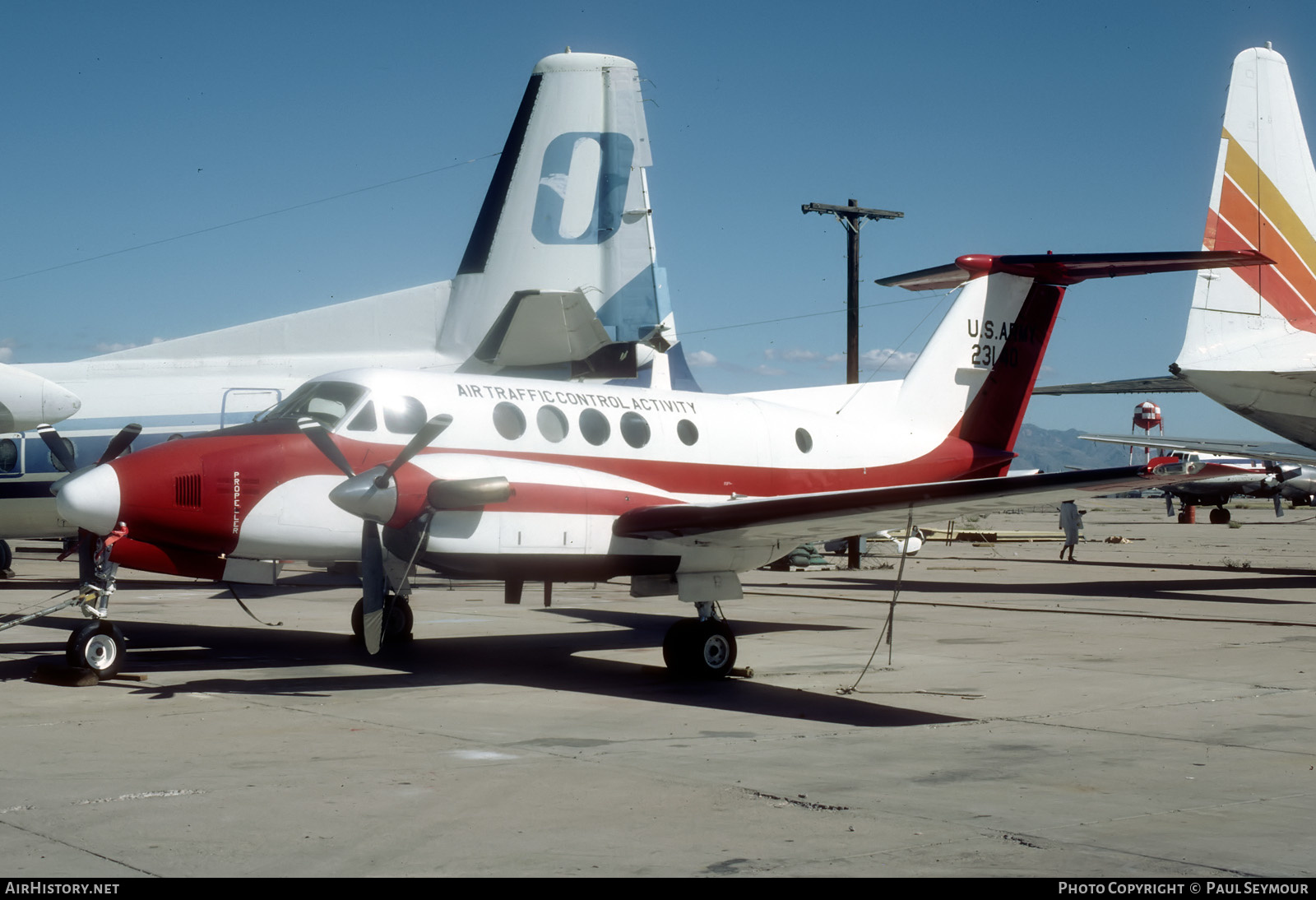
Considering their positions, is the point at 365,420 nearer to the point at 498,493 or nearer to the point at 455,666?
the point at 498,493

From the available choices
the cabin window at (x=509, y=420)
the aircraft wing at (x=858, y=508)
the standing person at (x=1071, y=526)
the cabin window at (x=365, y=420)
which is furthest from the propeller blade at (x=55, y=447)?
the standing person at (x=1071, y=526)

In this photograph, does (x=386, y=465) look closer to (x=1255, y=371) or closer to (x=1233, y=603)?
(x=1233, y=603)

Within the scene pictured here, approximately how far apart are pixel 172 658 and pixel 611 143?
11561 mm

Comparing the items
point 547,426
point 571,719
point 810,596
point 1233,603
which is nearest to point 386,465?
point 547,426

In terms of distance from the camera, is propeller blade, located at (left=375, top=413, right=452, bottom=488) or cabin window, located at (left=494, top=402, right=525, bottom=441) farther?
cabin window, located at (left=494, top=402, right=525, bottom=441)

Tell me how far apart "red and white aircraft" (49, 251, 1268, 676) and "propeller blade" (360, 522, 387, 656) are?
0.02m

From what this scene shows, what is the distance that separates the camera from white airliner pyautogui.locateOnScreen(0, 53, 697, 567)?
1798cm

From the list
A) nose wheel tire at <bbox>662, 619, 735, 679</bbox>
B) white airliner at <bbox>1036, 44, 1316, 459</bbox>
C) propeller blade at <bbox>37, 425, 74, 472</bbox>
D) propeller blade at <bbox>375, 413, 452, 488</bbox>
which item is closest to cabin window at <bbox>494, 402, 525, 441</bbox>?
propeller blade at <bbox>375, 413, 452, 488</bbox>

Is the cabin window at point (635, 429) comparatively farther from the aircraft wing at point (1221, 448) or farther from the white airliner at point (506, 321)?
the aircraft wing at point (1221, 448)

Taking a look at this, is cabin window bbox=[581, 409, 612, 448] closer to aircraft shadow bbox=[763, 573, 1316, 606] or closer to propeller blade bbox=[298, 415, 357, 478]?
propeller blade bbox=[298, 415, 357, 478]

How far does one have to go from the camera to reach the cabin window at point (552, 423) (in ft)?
39.1

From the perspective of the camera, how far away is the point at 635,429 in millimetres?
12680

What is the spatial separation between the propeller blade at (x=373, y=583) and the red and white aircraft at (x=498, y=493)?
2cm

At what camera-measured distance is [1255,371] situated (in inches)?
890
